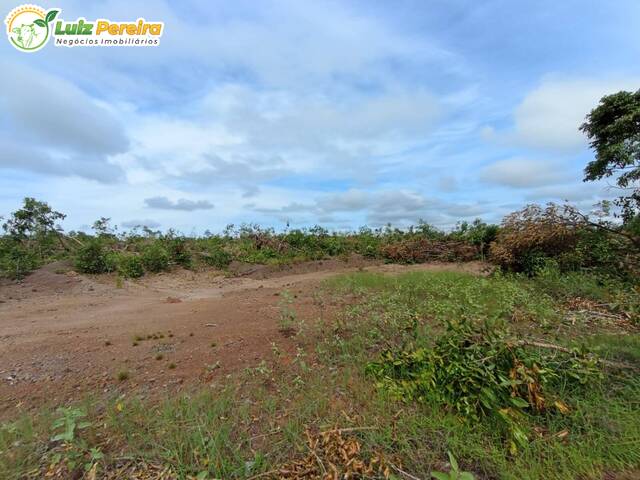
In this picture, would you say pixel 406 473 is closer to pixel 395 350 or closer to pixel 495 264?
pixel 395 350

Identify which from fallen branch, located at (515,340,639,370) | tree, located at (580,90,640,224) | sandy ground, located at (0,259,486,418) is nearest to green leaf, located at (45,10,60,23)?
sandy ground, located at (0,259,486,418)

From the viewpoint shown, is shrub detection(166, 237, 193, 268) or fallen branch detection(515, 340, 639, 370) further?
shrub detection(166, 237, 193, 268)

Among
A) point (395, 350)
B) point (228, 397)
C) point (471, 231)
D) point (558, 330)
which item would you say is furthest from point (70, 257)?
point (471, 231)

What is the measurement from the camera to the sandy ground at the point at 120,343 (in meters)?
2.54

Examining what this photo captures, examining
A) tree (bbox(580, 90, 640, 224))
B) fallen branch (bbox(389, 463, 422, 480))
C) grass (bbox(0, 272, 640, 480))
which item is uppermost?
tree (bbox(580, 90, 640, 224))

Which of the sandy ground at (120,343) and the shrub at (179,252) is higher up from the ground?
the shrub at (179,252)

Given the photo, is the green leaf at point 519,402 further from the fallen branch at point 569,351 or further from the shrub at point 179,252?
the shrub at point 179,252

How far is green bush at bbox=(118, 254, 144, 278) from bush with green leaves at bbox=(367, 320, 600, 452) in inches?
372

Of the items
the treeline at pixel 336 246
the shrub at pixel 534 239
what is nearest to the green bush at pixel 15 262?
the treeline at pixel 336 246

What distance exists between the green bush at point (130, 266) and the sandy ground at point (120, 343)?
2175mm

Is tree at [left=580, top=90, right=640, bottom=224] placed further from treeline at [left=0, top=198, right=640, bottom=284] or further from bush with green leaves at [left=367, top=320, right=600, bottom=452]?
bush with green leaves at [left=367, top=320, right=600, bottom=452]

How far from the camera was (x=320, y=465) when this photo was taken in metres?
1.64

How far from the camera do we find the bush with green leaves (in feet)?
6.23

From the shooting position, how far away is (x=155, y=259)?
10.1 metres
